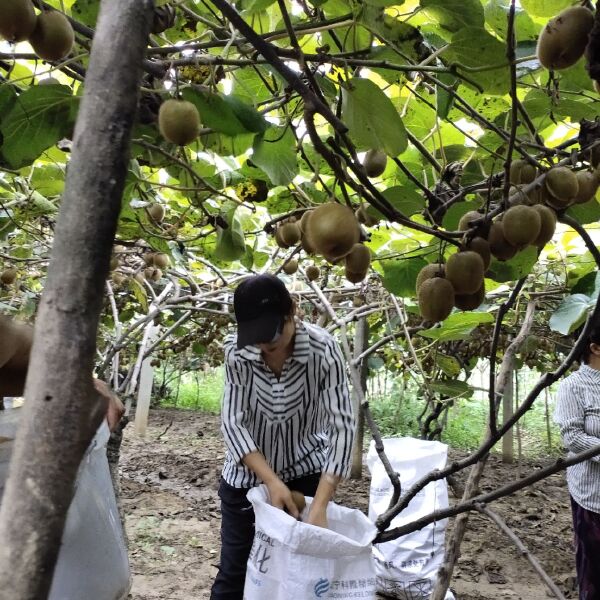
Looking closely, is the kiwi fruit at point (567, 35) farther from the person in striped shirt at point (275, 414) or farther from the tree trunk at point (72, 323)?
the person in striped shirt at point (275, 414)

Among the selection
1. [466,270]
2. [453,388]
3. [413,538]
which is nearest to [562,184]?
[466,270]

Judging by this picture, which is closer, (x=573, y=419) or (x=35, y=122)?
(x=35, y=122)

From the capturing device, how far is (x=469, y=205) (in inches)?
47.8

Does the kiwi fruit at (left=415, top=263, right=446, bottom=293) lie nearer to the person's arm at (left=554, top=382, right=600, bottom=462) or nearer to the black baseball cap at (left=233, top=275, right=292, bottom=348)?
the black baseball cap at (left=233, top=275, right=292, bottom=348)

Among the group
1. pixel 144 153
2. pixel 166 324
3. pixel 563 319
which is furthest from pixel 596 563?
pixel 166 324

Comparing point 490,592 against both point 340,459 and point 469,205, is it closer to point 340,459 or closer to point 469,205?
point 340,459

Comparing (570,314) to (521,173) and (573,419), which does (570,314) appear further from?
(521,173)

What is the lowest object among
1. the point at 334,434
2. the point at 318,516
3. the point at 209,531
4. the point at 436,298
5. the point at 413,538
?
the point at 209,531

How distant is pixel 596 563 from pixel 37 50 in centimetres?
277

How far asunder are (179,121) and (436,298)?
1.54 ft

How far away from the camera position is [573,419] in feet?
8.67

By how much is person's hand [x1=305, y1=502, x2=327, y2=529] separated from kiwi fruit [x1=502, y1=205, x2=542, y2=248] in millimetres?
1098

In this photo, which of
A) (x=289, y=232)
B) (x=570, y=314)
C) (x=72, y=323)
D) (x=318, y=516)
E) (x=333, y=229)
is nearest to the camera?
(x=72, y=323)

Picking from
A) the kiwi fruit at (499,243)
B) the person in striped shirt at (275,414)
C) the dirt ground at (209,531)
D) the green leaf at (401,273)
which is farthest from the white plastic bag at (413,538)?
the kiwi fruit at (499,243)
